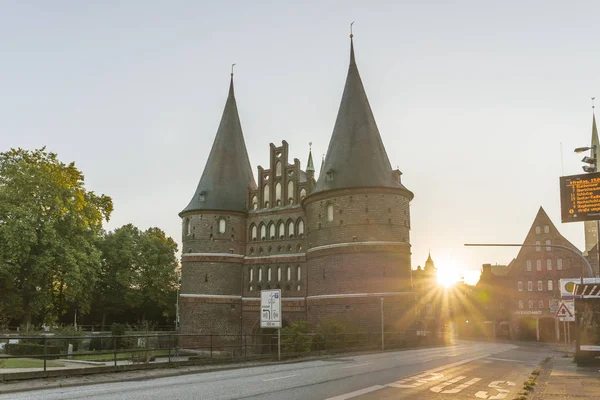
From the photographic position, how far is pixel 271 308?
78.2ft

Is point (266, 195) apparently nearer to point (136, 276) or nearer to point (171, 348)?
point (136, 276)

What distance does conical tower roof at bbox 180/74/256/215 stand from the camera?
5222 centimetres

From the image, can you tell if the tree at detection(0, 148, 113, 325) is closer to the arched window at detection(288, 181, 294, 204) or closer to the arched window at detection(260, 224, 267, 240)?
the arched window at detection(260, 224, 267, 240)

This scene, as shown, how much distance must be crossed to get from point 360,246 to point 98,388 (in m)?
29.1

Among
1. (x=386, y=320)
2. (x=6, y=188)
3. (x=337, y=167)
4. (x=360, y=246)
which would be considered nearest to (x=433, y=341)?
(x=386, y=320)

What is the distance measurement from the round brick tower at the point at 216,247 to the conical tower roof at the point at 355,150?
1016 centimetres

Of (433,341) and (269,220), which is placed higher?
(269,220)

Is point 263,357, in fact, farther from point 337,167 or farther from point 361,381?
point 337,167

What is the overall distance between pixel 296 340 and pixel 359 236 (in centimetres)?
1409

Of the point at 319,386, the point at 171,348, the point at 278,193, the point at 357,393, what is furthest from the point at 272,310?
the point at 278,193

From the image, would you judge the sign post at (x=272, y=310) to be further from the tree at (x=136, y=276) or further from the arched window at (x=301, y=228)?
the tree at (x=136, y=276)

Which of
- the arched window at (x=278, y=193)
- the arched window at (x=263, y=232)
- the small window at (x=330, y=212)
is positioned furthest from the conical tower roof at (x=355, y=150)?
the arched window at (x=263, y=232)

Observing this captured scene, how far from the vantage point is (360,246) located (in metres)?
42.0

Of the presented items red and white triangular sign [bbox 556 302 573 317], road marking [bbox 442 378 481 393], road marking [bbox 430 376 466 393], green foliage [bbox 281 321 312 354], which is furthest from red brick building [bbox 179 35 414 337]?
road marking [bbox 442 378 481 393]
